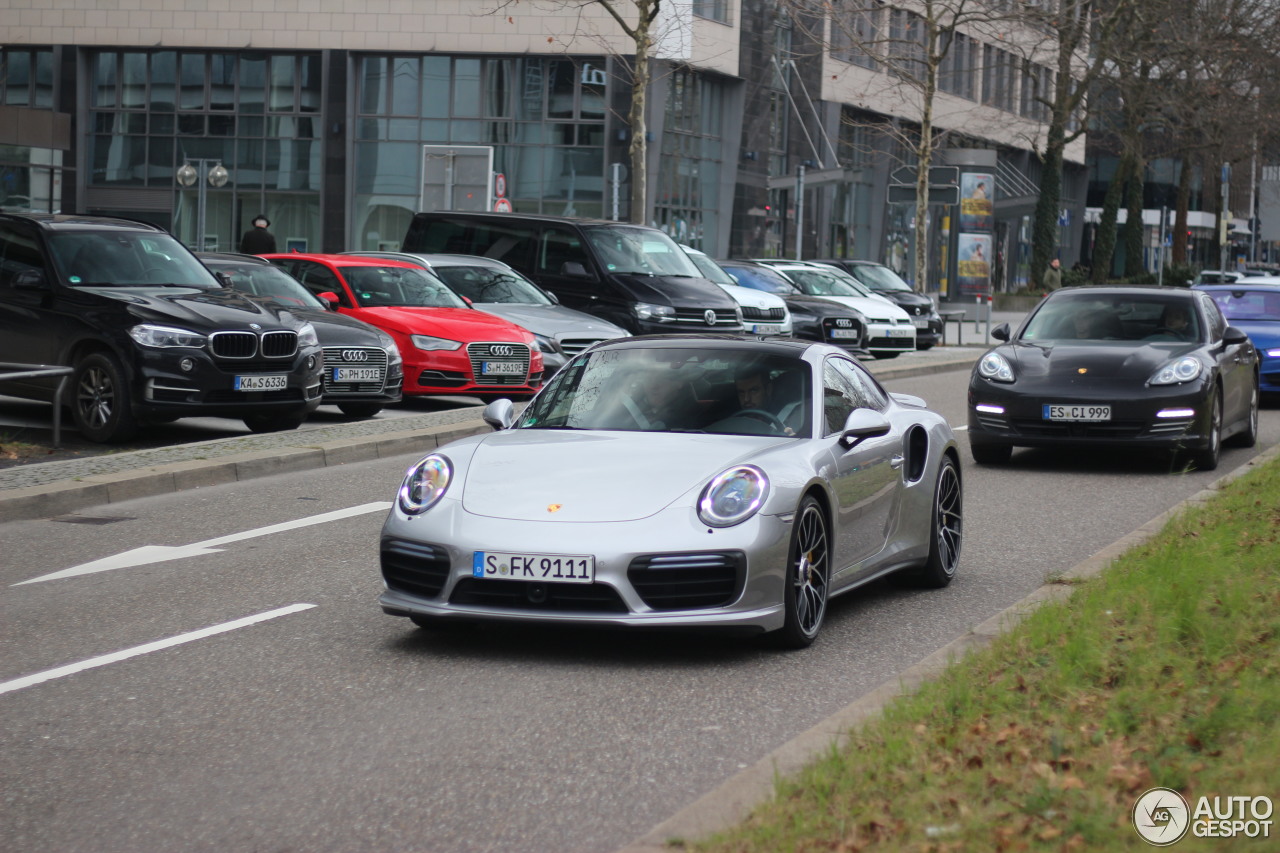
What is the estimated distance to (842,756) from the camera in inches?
191

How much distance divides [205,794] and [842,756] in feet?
5.83

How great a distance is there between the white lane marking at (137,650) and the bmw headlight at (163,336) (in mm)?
6780

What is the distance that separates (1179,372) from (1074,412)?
912 mm

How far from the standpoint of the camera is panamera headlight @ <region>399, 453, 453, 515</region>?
6895 mm

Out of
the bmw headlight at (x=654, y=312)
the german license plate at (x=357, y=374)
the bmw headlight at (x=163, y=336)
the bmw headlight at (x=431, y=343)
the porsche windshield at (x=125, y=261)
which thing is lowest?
the german license plate at (x=357, y=374)

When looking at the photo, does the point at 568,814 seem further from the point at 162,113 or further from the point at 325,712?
the point at 162,113

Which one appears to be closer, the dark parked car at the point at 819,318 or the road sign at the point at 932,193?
the dark parked car at the point at 819,318

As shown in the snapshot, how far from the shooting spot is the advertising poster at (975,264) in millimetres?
39625

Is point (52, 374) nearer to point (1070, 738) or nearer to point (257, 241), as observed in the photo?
point (1070, 738)

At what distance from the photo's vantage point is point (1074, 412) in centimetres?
1370

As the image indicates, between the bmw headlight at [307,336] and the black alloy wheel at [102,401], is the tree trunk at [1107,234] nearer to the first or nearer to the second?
the bmw headlight at [307,336]

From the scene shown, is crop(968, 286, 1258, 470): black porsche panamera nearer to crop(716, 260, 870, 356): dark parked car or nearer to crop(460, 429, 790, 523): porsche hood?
crop(460, 429, 790, 523): porsche hood

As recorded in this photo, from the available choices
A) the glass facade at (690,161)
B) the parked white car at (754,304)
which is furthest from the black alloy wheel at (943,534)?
the glass facade at (690,161)

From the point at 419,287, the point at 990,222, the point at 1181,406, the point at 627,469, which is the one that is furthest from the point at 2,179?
the point at 627,469
